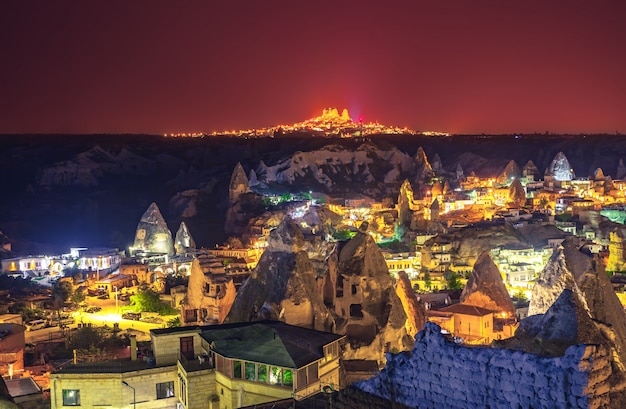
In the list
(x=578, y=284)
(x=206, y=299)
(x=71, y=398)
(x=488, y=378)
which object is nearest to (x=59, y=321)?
(x=206, y=299)

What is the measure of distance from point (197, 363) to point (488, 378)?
9.10 metres

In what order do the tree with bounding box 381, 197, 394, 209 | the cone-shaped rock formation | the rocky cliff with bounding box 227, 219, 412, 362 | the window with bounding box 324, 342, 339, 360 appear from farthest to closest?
1. the tree with bounding box 381, 197, 394, 209
2. the cone-shaped rock formation
3. the rocky cliff with bounding box 227, 219, 412, 362
4. the window with bounding box 324, 342, 339, 360

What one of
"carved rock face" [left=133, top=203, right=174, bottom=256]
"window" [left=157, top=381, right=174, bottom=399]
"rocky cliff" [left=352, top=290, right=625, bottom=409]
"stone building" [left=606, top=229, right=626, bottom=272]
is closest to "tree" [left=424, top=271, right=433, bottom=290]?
"stone building" [left=606, top=229, right=626, bottom=272]

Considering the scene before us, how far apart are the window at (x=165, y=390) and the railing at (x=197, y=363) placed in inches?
23.1

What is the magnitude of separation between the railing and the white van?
17874mm

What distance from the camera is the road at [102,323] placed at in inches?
1169

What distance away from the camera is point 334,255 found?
2455 centimetres

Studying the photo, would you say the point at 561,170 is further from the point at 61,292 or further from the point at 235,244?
the point at 61,292

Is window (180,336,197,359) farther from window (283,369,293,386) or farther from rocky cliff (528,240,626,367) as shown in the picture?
rocky cliff (528,240,626,367)

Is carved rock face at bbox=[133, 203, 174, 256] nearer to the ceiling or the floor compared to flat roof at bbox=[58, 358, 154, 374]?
nearer to the ceiling

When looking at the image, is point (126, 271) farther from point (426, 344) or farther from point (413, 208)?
point (426, 344)

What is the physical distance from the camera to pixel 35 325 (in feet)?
103

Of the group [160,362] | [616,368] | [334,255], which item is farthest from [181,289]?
[616,368]

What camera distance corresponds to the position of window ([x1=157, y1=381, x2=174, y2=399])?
15375 mm
